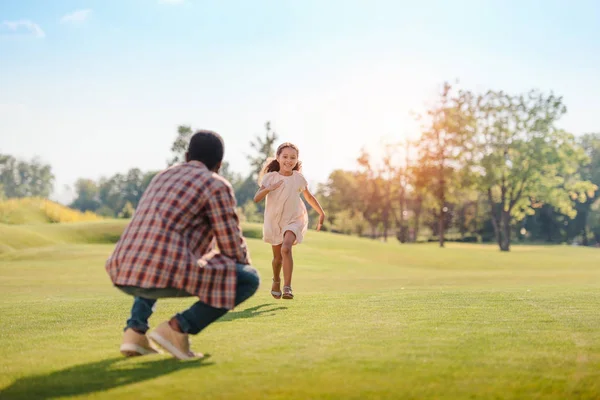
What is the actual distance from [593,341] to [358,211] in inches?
3325

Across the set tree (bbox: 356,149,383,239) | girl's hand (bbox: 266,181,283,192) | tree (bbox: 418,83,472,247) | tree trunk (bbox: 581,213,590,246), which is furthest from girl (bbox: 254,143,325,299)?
tree trunk (bbox: 581,213,590,246)

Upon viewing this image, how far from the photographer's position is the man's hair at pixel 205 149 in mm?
5648

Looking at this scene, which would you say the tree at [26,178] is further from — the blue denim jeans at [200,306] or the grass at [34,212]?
the blue denim jeans at [200,306]

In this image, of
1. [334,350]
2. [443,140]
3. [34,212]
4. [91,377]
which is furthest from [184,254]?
[443,140]

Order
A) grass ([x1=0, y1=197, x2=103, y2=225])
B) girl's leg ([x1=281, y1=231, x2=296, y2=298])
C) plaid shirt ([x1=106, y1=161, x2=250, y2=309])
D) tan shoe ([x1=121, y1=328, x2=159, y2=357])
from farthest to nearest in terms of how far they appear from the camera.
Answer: grass ([x1=0, y1=197, x2=103, y2=225]), girl's leg ([x1=281, y1=231, x2=296, y2=298]), tan shoe ([x1=121, y1=328, x2=159, y2=357]), plaid shirt ([x1=106, y1=161, x2=250, y2=309])

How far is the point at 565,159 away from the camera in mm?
64375

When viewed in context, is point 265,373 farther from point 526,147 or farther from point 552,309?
point 526,147

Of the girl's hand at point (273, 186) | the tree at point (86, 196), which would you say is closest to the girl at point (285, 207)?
the girl's hand at point (273, 186)

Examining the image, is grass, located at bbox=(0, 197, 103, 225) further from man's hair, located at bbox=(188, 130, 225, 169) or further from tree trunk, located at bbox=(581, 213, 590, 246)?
tree trunk, located at bbox=(581, 213, 590, 246)

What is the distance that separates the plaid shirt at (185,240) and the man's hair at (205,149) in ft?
0.51

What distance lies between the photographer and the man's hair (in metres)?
5.65

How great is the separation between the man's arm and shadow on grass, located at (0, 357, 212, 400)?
857 millimetres

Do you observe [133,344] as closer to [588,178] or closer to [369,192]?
[369,192]

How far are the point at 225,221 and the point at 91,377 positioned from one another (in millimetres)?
1446
